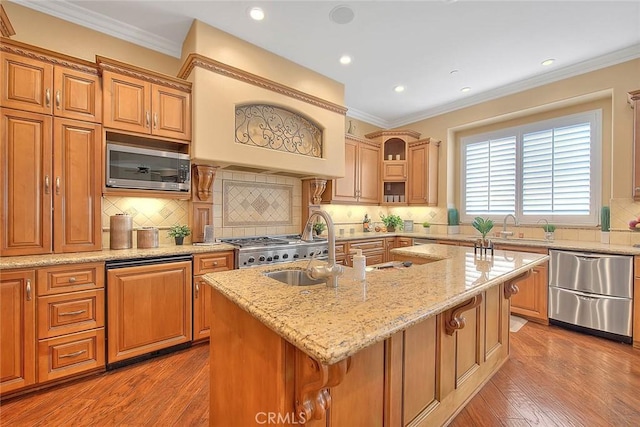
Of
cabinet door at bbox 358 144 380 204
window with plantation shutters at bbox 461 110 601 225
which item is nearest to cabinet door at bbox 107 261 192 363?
cabinet door at bbox 358 144 380 204

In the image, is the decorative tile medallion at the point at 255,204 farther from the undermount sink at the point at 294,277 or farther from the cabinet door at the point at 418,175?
the cabinet door at the point at 418,175

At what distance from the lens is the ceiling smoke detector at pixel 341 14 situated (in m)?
2.50

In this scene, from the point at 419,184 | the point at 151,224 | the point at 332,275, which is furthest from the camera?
the point at 419,184

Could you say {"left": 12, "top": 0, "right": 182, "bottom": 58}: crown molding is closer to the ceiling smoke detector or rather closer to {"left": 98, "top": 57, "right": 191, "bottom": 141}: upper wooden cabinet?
{"left": 98, "top": 57, "right": 191, "bottom": 141}: upper wooden cabinet

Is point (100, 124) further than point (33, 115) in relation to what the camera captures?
Yes

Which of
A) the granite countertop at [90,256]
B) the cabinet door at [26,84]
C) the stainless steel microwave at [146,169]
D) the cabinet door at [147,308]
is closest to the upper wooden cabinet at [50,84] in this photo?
the cabinet door at [26,84]

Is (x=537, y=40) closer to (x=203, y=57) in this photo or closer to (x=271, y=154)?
(x=271, y=154)

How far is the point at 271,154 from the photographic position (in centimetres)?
325

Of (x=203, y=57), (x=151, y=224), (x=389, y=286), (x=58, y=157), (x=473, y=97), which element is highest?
(x=473, y=97)

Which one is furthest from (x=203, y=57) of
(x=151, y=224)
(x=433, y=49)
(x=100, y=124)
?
(x=433, y=49)

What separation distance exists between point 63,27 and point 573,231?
19.8ft

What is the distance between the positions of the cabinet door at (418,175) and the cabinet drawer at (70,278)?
14.4ft

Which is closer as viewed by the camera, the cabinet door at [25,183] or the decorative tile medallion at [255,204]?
the cabinet door at [25,183]

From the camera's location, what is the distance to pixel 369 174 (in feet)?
15.9
